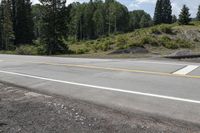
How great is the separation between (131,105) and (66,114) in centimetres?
147

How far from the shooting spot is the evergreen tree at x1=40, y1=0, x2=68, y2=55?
137 feet

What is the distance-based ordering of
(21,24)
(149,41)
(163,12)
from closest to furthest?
(149,41), (21,24), (163,12)

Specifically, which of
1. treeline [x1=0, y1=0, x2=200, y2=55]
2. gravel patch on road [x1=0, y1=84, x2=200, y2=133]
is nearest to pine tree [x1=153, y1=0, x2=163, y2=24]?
treeline [x1=0, y1=0, x2=200, y2=55]

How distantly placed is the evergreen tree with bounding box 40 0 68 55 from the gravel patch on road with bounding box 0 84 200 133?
34276mm

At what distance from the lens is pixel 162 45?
32.6 m

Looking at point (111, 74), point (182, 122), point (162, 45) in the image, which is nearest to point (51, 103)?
point (182, 122)

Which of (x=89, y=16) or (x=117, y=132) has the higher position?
(x=89, y=16)

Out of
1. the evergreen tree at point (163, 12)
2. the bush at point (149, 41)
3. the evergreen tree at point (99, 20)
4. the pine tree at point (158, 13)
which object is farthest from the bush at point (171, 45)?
the evergreen tree at point (163, 12)

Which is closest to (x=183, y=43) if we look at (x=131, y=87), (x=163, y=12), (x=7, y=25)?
(x=131, y=87)

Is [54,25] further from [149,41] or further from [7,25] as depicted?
[7,25]

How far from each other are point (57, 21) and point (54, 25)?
2.22 ft

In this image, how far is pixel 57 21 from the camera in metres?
42.5

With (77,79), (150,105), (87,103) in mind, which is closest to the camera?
(150,105)

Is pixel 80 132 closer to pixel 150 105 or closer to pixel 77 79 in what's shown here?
pixel 150 105
